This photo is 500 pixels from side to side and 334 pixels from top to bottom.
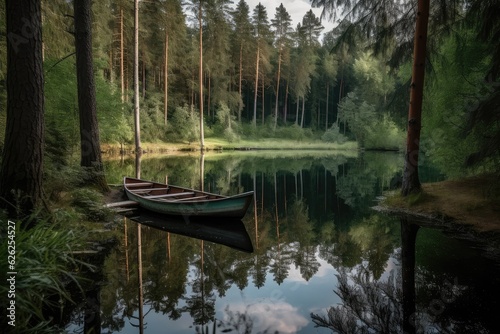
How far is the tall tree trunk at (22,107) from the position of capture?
4621 millimetres

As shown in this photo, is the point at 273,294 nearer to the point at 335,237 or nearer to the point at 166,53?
the point at 335,237

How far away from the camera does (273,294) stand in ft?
15.0

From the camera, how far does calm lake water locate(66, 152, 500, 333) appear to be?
3680 mm

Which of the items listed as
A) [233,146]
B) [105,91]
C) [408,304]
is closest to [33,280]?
[408,304]

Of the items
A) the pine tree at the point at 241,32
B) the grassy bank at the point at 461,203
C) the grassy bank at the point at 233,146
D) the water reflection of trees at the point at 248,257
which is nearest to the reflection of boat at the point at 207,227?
the water reflection of trees at the point at 248,257

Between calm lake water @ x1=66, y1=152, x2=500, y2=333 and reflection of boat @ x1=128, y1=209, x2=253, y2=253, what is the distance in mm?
104

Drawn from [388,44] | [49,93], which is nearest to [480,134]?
[388,44]

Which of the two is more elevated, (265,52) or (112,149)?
(265,52)

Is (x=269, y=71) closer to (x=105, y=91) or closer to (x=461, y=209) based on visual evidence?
(x=105, y=91)

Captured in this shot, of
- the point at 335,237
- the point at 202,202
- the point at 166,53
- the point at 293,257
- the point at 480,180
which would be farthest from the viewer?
the point at 166,53

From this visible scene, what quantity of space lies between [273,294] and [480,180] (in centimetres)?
778

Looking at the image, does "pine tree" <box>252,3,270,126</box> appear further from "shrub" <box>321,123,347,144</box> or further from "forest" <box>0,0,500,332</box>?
"shrub" <box>321,123,347,144</box>

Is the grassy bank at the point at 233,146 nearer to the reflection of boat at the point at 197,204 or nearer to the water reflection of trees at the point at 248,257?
the reflection of boat at the point at 197,204

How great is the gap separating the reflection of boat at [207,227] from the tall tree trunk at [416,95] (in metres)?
5.01
